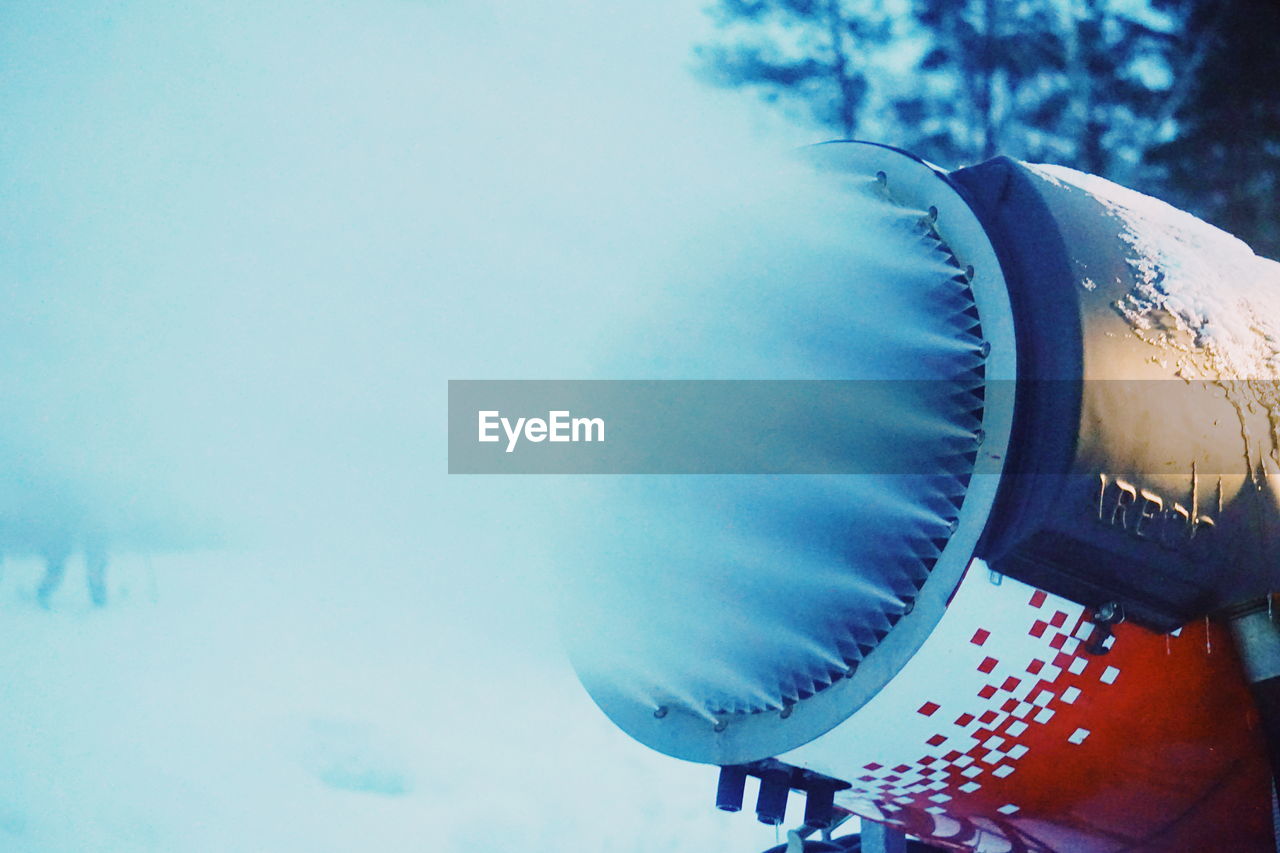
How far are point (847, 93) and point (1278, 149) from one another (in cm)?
212

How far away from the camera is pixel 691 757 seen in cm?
274

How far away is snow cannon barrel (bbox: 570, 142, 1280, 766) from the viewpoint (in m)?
2.29

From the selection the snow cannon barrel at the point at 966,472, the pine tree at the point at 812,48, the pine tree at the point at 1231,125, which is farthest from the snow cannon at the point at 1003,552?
the pine tree at the point at 1231,125

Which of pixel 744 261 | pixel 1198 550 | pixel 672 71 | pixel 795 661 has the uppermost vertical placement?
pixel 672 71

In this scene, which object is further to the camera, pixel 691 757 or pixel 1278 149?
pixel 1278 149

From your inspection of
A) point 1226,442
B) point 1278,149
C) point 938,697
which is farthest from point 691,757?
point 1278,149

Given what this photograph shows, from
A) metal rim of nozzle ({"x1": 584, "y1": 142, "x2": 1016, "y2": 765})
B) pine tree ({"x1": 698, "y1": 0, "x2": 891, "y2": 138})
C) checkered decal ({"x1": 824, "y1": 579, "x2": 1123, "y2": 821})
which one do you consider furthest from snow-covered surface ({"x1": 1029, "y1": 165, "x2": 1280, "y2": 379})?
pine tree ({"x1": 698, "y1": 0, "x2": 891, "y2": 138})

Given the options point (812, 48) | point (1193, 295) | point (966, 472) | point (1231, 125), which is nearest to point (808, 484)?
point (966, 472)

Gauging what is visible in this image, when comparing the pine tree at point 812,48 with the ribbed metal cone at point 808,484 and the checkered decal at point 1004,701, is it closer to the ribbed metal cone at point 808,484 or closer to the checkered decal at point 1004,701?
the ribbed metal cone at point 808,484

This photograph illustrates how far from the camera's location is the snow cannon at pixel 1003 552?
7.54 feet

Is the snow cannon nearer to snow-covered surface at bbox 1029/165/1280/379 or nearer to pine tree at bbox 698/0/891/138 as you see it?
snow-covered surface at bbox 1029/165/1280/379

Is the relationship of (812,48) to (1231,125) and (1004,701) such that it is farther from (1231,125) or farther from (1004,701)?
(1004,701)

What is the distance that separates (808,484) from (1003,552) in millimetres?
469

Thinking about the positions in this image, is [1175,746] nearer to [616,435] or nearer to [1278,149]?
[616,435]
